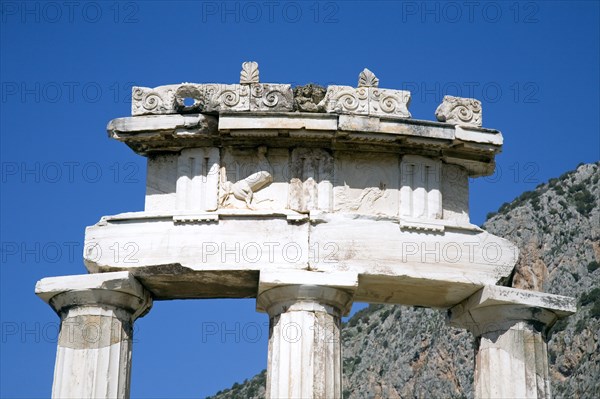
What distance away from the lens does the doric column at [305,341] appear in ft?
56.5

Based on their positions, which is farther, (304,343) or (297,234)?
(297,234)

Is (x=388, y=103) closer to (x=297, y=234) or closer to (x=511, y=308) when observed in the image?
(x=297, y=234)

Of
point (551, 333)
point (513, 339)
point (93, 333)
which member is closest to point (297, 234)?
point (93, 333)

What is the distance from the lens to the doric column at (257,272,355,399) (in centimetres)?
1723

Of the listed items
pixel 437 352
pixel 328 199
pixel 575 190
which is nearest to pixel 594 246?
pixel 575 190

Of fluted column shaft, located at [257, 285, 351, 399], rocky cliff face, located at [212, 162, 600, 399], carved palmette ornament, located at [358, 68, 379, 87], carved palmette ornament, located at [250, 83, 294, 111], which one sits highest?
rocky cliff face, located at [212, 162, 600, 399]

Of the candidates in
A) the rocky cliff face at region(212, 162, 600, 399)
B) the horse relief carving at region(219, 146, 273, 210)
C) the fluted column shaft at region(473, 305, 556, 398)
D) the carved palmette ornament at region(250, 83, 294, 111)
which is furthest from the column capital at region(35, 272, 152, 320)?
the rocky cliff face at region(212, 162, 600, 399)

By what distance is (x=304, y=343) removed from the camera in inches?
684

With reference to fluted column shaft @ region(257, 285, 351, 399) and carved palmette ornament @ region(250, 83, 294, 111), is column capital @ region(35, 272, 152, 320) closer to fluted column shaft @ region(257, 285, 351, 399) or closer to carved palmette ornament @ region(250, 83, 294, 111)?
fluted column shaft @ region(257, 285, 351, 399)

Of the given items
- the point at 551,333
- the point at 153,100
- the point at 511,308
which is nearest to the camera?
the point at 511,308

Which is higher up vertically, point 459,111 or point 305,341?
point 459,111

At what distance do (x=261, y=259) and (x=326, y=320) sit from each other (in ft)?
4.30

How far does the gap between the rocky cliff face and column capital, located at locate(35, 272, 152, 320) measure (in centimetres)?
2793

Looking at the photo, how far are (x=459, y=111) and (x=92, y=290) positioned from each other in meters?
6.25
